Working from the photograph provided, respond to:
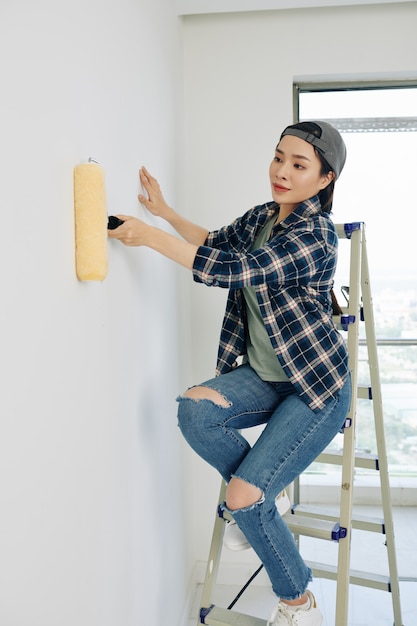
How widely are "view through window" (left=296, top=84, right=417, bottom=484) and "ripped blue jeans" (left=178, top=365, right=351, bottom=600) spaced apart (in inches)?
53.9

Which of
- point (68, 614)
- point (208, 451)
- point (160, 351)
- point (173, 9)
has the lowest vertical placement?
point (68, 614)

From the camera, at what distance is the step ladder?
6.82 ft

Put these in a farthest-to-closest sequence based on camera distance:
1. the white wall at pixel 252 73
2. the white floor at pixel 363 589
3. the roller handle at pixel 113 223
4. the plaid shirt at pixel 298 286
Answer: the white wall at pixel 252 73 < the white floor at pixel 363 589 < the plaid shirt at pixel 298 286 < the roller handle at pixel 113 223

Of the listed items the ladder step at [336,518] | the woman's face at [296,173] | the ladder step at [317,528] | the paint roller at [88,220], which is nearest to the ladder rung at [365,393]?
the ladder step at [336,518]

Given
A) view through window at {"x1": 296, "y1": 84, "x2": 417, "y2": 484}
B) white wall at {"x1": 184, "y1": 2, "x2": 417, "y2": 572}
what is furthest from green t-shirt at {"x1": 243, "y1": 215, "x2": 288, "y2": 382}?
view through window at {"x1": 296, "y1": 84, "x2": 417, "y2": 484}

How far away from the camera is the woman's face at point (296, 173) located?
1.95 meters

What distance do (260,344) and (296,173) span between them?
526 mm

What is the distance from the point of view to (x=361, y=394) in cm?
257

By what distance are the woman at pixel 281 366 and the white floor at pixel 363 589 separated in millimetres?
974

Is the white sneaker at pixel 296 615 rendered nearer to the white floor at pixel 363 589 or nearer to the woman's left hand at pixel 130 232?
the white floor at pixel 363 589

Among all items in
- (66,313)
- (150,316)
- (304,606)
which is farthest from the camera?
(150,316)

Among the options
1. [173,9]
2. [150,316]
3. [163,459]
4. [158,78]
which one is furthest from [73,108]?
[173,9]

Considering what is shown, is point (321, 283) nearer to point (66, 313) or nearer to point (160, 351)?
point (160, 351)

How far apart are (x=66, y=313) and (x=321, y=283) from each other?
0.92 metres
